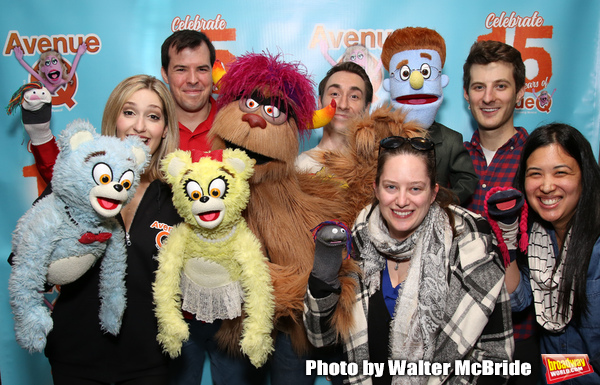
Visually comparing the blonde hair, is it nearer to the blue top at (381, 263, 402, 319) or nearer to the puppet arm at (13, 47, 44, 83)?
the blue top at (381, 263, 402, 319)

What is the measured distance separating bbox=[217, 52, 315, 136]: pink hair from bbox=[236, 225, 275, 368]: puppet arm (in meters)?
0.57

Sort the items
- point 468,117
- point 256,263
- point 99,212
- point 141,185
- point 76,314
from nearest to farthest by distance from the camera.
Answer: point 99,212 → point 256,263 → point 76,314 → point 141,185 → point 468,117

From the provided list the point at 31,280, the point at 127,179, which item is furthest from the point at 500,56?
the point at 31,280

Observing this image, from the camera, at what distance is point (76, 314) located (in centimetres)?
169

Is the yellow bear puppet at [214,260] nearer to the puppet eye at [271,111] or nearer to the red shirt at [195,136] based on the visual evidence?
the puppet eye at [271,111]

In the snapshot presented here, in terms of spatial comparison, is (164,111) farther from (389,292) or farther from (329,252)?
(389,292)

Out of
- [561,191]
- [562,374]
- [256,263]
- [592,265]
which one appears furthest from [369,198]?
[562,374]

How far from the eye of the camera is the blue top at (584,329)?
1.69 metres

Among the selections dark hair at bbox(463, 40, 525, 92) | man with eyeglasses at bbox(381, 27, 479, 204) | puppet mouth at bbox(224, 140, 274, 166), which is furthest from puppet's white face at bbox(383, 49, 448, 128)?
→ puppet mouth at bbox(224, 140, 274, 166)

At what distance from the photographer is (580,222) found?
5.66ft

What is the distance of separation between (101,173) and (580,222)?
6.21 ft

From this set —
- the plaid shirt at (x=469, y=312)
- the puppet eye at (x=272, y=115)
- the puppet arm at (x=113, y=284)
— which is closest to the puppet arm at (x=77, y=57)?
the puppet arm at (x=113, y=284)

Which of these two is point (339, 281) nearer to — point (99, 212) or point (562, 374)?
point (99, 212)

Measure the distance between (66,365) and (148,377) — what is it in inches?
13.0
